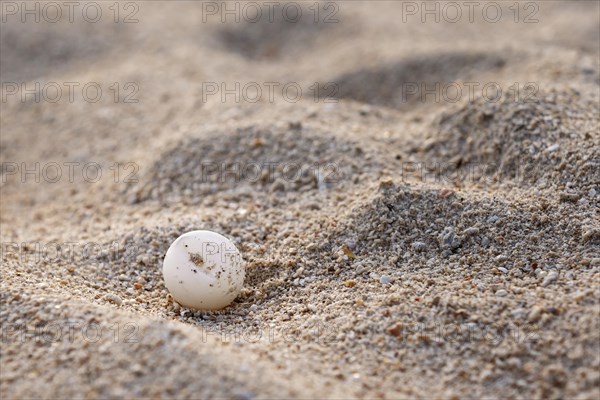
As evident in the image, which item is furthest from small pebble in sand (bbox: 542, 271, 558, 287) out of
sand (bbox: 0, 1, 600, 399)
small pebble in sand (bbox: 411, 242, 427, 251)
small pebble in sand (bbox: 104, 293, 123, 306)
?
small pebble in sand (bbox: 104, 293, 123, 306)

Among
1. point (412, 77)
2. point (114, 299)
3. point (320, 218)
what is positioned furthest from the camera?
point (412, 77)

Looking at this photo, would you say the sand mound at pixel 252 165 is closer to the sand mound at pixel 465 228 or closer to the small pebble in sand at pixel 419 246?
the sand mound at pixel 465 228

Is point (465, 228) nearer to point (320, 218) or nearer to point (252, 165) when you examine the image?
point (320, 218)

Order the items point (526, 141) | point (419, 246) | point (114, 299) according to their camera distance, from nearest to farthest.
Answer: point (114, 299), point (419, 246), point (526, 141)

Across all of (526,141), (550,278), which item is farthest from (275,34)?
(550,278)

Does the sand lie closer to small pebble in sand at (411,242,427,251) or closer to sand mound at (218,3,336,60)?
small pebble in sand at (411,242,427,251)

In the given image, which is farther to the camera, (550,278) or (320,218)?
(320,218)
